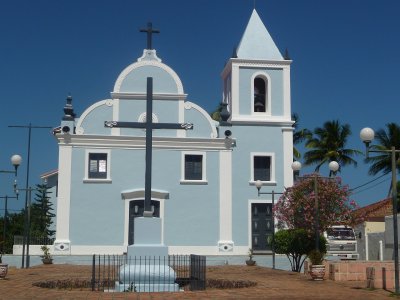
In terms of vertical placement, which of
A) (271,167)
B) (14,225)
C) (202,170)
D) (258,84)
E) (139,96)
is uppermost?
(258,84)

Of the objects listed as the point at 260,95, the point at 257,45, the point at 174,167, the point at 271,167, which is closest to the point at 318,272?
the point at 271,167

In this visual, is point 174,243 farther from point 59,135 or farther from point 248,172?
point 59,135


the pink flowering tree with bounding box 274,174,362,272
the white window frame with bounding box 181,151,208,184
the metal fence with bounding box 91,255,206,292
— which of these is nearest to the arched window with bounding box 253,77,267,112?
the white window frame with bounding box 181,151,208,184

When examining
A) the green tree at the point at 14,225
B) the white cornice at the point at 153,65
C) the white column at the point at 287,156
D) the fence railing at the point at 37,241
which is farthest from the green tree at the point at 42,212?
the white column at the point at 287,156

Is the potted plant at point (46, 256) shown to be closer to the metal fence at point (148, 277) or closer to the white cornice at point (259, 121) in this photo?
the white cornice at point (259, 121)

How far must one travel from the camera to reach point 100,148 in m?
29.9

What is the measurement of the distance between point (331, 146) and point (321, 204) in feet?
80.0

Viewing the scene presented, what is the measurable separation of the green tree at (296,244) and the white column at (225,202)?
3.90 metres

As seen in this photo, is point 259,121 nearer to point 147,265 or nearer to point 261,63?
point 261,63

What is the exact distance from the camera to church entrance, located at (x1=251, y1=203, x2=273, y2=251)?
30.7 metres

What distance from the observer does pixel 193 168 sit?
100ft

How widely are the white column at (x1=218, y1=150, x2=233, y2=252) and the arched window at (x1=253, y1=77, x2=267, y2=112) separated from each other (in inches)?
117

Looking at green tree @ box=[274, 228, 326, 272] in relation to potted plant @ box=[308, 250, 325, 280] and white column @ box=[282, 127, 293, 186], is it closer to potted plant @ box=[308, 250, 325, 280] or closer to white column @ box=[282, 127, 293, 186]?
white column @ box=[282, 127, 293, 186]

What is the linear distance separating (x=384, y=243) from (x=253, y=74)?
11.8 meters
